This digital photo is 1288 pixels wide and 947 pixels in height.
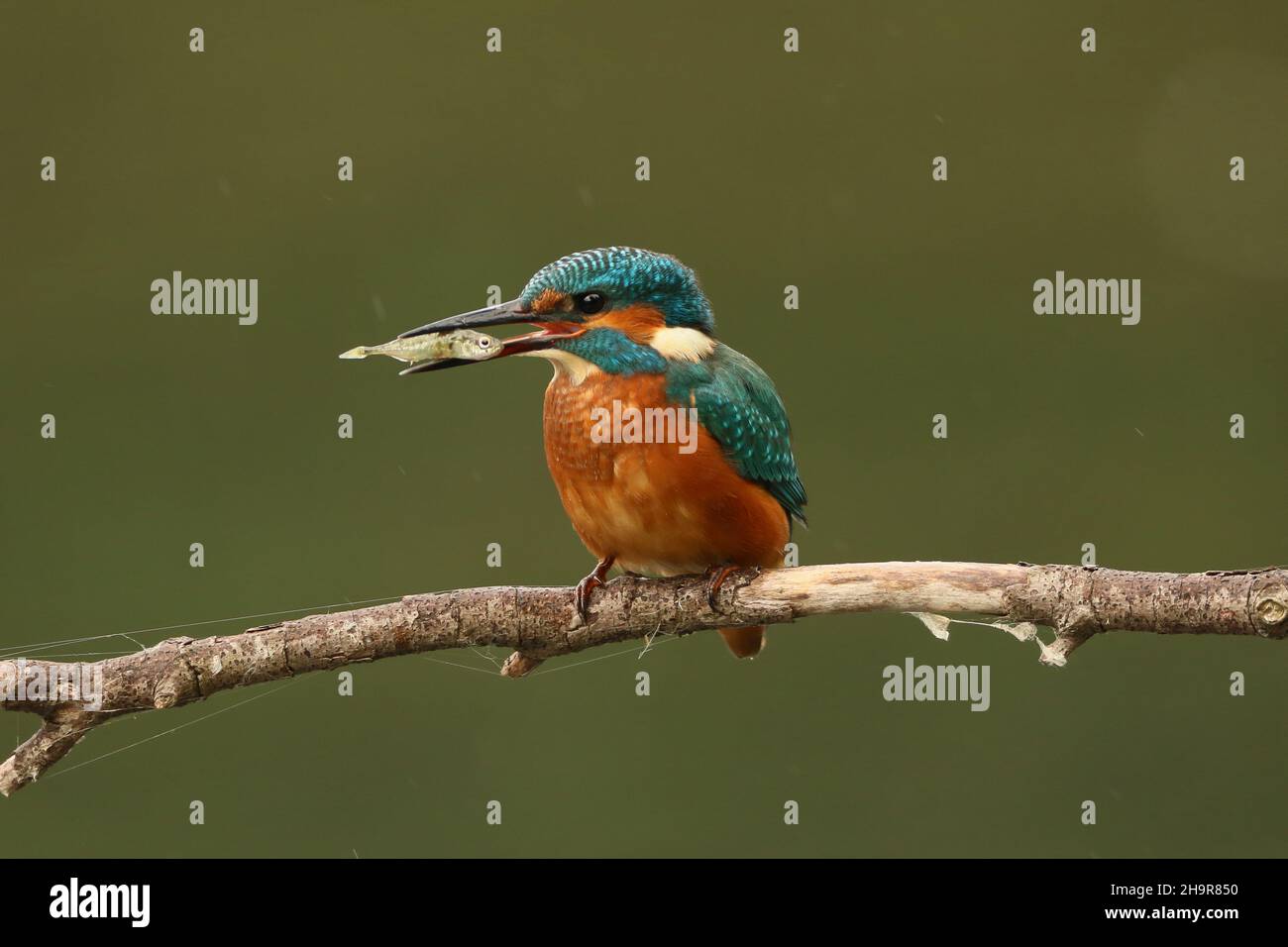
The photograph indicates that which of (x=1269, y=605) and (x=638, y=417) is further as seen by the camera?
(x=638, y=417)

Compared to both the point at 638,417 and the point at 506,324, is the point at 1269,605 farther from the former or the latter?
the point at 506,324

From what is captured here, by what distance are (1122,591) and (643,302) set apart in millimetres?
906

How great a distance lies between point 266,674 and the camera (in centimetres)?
219

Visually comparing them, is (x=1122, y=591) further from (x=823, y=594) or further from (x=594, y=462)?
(x=594, y=462)

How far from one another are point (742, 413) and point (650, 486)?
0.22 metres

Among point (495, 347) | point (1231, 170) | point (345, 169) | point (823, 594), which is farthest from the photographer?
point (1231, 170)

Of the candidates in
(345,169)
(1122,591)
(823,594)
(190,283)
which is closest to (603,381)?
(823,594)

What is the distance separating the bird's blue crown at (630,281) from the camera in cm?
241

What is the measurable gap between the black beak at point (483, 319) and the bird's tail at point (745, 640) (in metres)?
0.67

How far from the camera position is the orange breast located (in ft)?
7.78

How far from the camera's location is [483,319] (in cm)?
238

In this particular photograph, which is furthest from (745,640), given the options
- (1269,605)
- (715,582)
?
(1269,605)

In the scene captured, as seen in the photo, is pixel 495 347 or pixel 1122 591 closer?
pixel 1122 591

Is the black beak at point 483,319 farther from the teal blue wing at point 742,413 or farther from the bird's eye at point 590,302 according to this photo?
the teal blue wing at point 742,413
